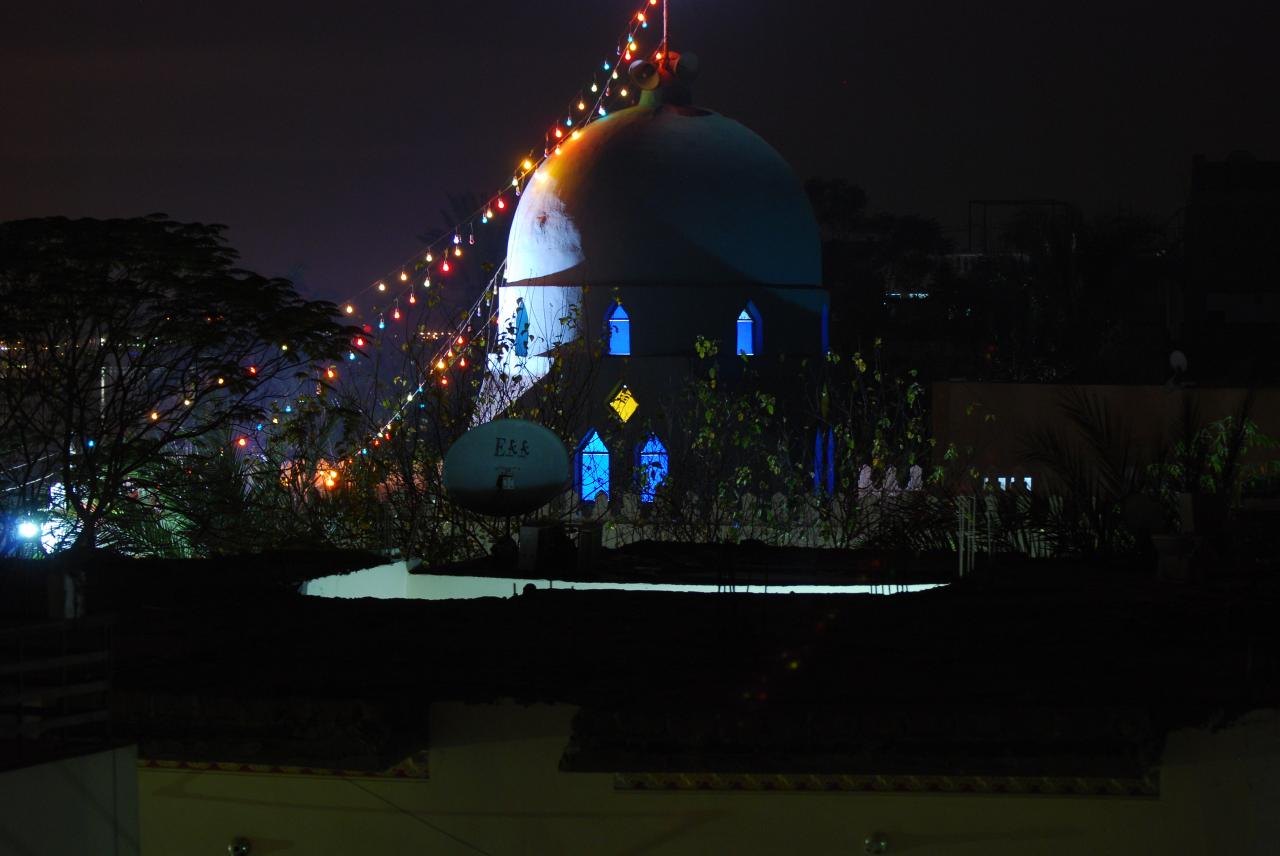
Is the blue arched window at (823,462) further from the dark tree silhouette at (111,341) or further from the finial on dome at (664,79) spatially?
the dark tree silhouette at (111,341)

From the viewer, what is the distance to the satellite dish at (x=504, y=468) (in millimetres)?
13086

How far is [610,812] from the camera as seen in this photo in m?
6.61

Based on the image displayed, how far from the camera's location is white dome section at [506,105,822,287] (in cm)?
2894

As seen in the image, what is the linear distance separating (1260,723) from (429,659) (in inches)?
136

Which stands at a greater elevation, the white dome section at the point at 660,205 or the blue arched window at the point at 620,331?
the white dome section at the point at 660,205

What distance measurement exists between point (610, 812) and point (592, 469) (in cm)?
1607

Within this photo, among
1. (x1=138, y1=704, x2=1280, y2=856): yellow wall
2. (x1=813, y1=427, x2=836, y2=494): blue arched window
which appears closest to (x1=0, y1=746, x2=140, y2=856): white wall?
(x1=138, y1=704, x2=1280, y2=856): yellow wall

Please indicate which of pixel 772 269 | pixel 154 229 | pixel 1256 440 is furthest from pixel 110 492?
pixel 772 269

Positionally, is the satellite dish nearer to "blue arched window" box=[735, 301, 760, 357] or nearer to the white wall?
the white wall

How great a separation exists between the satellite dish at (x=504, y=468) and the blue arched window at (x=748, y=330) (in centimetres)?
1736

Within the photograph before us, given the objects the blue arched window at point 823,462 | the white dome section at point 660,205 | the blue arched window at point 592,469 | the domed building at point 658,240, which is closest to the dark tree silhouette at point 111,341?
the blue arched window at point 592,469

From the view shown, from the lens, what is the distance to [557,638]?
8.23m

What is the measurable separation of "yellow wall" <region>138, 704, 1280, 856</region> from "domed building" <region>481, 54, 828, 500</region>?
2145cm

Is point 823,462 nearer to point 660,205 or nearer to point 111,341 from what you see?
point 660,205
